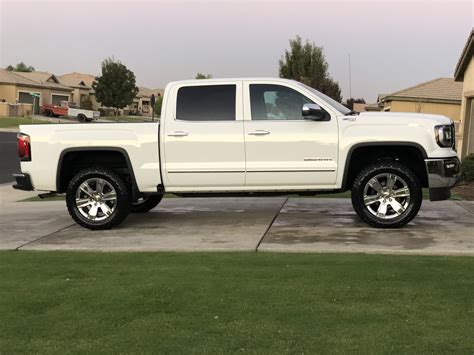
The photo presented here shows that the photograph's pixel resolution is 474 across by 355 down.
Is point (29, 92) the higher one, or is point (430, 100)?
point (29, 92)

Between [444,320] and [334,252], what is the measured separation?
7.19ft

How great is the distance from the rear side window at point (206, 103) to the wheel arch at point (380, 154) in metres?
1.71

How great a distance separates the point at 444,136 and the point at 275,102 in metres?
2.27

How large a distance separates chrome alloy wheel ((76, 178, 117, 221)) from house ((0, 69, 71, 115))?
186 ft

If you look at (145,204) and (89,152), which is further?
(145,204)

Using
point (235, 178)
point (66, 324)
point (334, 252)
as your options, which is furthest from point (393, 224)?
point (66, 324)

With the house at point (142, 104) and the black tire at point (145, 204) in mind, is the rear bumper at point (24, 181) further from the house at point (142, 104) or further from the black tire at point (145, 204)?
the house at point (142, 104)

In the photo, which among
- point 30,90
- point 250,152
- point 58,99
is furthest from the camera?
point 58,99

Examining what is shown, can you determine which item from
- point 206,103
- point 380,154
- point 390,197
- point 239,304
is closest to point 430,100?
point 380,154

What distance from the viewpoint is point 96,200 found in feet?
26.4

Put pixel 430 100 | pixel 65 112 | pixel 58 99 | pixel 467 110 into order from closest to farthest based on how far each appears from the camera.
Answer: pixel 467 110
pixel 430 100
pixel 65 112
pixel 58 99

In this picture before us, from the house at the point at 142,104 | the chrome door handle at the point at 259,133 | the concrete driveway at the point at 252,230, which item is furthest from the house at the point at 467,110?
the house at the point at 142,104

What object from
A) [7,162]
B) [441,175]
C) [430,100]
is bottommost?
[7,162]

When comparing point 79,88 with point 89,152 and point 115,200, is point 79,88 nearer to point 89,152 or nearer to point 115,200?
point 89,152
